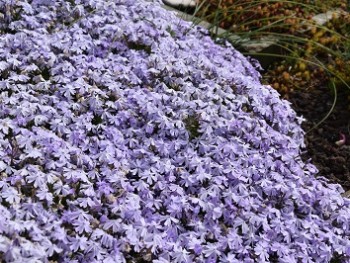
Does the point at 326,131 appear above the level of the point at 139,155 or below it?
below

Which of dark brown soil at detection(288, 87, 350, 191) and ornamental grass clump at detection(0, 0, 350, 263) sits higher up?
ornamental grass clump at detection(0, 0, 350, 263)

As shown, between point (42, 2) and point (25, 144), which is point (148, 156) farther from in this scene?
point (42, 2)

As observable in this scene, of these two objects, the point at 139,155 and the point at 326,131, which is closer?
the point at 139,155

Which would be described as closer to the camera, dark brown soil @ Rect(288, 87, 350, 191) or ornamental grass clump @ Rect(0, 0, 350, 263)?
ornamental grass clump @ Rect(0, 0, 350, 263)

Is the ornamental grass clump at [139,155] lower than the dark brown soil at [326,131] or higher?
higher
